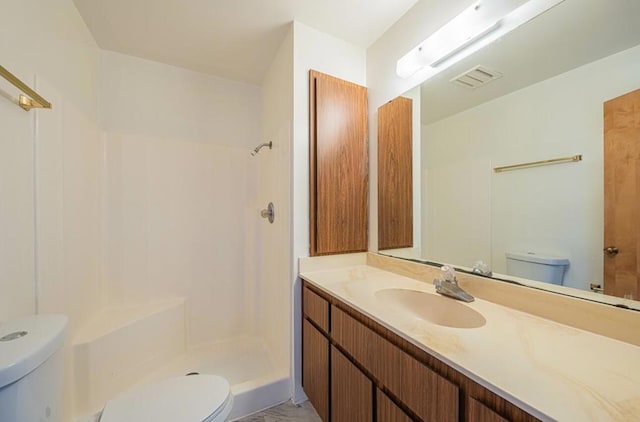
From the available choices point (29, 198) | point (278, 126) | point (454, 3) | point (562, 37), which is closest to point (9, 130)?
point (29, 198)

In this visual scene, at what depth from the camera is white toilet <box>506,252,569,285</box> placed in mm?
874

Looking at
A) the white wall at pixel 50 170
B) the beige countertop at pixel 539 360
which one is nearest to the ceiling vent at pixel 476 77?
the beige countertop at pixel 539 360

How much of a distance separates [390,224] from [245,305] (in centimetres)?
149

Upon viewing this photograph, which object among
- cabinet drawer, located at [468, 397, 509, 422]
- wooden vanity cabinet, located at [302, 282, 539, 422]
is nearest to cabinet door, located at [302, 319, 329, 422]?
Result: wooden vanity cabinet, located at [302, 282, 539, 422]

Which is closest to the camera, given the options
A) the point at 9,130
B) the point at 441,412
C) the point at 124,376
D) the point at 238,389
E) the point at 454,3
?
the point at 441,412

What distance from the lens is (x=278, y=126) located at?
5.72 feet

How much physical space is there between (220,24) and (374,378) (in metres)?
2.01

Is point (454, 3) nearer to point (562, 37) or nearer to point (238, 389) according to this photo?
point (562, 37)

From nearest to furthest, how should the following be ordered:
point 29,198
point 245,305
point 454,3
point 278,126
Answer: point 29,198
point 454,3
point 278,126
point 245,305

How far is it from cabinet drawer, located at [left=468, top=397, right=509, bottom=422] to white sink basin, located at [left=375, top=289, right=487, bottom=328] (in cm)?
35

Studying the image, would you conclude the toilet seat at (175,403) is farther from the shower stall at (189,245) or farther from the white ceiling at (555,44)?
the white ceiling at (555,44)

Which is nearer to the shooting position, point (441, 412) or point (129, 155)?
point (441, 412)

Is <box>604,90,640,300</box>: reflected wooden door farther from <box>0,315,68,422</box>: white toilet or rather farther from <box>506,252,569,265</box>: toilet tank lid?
<box>0,315,68,422</box>: white toilet

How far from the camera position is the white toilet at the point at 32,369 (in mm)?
607
